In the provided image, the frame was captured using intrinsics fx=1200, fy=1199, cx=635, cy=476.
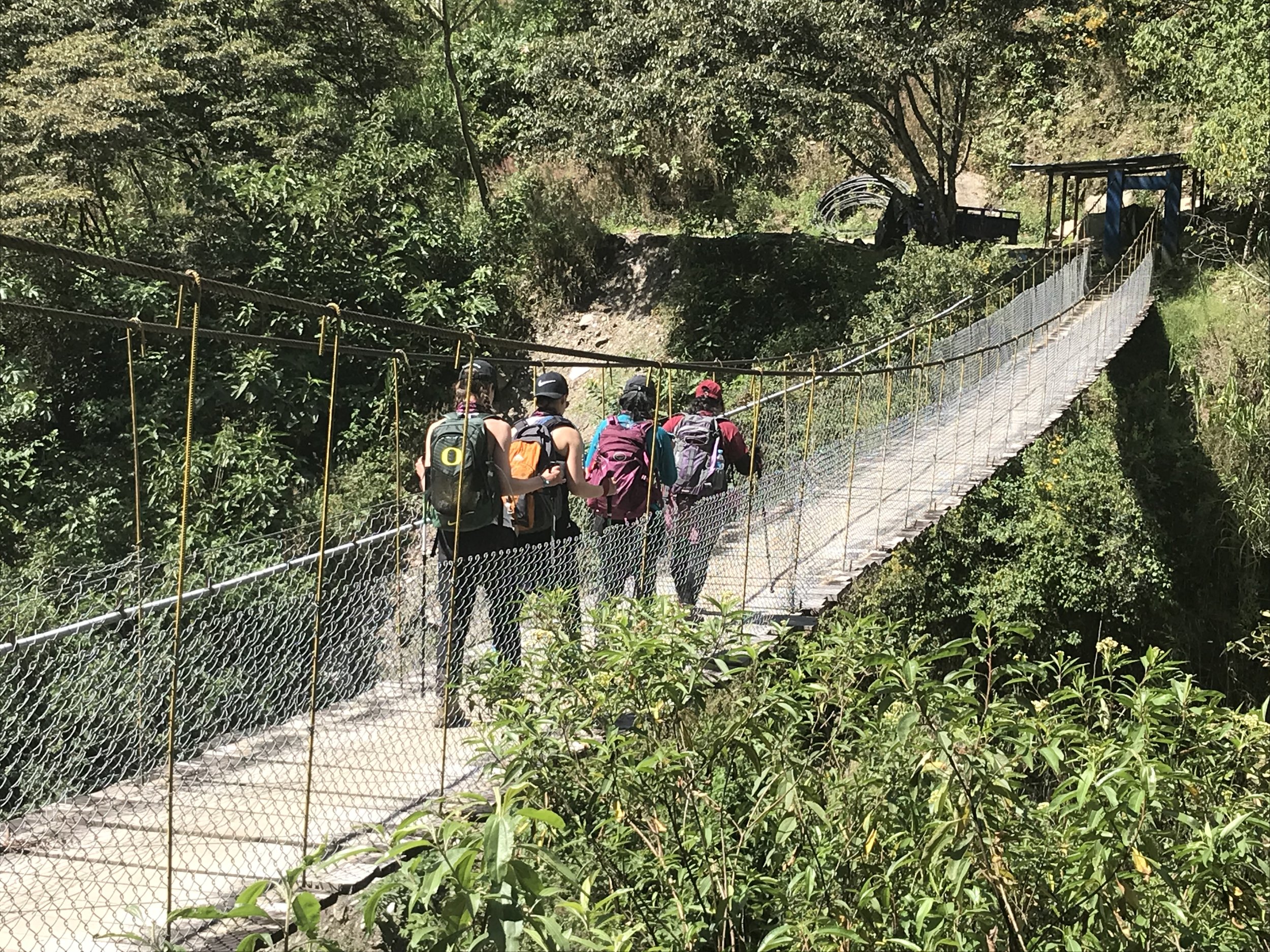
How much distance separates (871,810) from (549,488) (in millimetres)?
1499

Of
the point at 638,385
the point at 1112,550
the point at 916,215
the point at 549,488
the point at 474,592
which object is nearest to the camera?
the point at 474,592

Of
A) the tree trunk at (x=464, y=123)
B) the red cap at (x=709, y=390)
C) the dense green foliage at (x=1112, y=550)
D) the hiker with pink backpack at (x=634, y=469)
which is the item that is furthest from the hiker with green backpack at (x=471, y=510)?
the tree trunk at (x=464, y=123)

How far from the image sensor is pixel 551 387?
278 centimetres

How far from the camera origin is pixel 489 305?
34.8ft

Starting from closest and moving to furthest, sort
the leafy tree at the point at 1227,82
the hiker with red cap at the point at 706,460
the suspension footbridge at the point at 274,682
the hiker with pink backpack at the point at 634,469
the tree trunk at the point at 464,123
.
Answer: the suspension footbridge at the point at 274,682 → the hiker with pink backpack at the point at 634,469 → the hiker with red cap at the point at 706,460 → the leafy tree at the point at 1227,82 → the tree trunk at the point at 464,123

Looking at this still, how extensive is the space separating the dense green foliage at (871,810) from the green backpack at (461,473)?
29.0 inches

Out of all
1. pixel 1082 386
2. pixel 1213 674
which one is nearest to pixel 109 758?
pixel 1082 386

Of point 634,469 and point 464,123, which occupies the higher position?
point 464,123

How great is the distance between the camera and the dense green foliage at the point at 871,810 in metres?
1.41

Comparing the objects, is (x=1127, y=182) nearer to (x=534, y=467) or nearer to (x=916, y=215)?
(x=916, y=215)

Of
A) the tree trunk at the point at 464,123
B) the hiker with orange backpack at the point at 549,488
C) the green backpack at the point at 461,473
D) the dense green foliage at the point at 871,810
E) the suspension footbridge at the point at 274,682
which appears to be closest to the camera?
the dense green foliage at the point at 871,810

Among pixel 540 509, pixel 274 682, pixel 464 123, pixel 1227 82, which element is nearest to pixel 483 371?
pixel 540 509

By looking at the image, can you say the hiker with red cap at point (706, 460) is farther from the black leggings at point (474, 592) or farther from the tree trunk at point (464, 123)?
the tree trunk at point (464, 123)

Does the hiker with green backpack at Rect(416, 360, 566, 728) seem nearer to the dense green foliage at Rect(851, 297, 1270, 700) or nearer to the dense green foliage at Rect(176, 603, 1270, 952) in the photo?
the dense green foliage at Rect(176, 603, 1270, 952)
